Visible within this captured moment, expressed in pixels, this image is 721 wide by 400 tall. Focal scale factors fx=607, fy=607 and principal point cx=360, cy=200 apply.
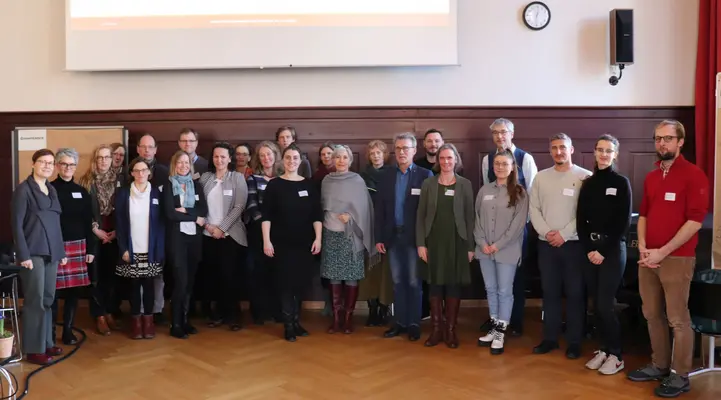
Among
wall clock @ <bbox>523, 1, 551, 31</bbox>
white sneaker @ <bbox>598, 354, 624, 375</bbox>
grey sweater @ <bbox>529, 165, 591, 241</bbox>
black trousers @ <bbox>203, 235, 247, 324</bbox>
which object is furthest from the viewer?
wall clock @ <bbox>523, 1, 551, 31</bbox>

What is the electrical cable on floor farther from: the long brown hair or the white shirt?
the long brown hair

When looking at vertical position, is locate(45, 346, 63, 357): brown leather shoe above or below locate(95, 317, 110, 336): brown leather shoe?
below

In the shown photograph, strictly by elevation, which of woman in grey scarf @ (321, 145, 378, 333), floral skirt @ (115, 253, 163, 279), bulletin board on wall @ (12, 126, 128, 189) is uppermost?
bulletin board on wall @ (12, 126, 128, 189)

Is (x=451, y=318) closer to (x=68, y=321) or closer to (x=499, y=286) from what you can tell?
(x=499, y=286)

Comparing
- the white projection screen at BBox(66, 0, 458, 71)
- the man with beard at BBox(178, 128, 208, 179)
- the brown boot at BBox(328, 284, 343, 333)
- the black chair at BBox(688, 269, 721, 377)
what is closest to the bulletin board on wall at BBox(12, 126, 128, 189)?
the white projection screen at BBox(66, 0, 458, 71)

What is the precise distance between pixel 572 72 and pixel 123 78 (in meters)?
4.12

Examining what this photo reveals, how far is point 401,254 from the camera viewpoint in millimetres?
4484

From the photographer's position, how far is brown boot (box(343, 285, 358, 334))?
15.1 feet

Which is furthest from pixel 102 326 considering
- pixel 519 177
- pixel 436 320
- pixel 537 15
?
pixel 537 15

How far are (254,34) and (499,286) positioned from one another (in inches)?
121

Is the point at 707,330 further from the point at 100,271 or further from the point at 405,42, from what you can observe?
the point at 100,271

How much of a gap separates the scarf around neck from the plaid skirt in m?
1.76

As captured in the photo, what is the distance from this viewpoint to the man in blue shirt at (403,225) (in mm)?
4426

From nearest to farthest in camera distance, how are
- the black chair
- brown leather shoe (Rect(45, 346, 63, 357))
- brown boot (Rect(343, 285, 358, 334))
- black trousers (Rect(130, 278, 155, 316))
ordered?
the black chair
brown leather shoe (Rect(45, 346, 63, 357))
black trousers (Rect(130, 278, 155, 316))
brown boot (Rect(343, 285, 358, 334))
